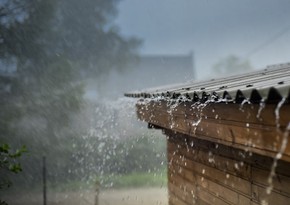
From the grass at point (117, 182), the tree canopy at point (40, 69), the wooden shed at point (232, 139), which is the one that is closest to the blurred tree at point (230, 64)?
the tree canopy at point (40, 69)

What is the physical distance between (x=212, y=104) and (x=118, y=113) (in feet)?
45.2

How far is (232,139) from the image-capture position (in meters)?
1.69

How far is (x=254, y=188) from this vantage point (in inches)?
76.0

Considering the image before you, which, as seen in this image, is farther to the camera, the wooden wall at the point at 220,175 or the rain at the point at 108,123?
the rain at the point at 108,123

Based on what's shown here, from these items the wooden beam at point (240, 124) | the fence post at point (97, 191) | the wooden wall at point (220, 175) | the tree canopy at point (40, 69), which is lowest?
the fence post at point (97, 191)

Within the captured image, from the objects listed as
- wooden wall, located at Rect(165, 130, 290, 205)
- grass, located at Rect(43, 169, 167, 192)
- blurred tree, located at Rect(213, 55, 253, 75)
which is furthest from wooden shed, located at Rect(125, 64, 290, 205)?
blurred tree, located at Rect(213, 55, 253, 75)

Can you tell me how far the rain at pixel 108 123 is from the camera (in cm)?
186

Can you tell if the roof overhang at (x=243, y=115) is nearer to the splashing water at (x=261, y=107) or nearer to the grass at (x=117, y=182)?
the splashing water at (x=261, y=107)

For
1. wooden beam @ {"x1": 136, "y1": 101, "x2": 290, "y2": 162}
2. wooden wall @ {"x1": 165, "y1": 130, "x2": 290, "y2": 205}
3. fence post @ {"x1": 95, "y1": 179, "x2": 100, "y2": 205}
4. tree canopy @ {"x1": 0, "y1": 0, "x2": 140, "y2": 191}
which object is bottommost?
fence post @ {"x1": 95, "y1": 179, "x2": 100, "y2": 205}

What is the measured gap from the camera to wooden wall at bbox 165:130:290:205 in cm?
175

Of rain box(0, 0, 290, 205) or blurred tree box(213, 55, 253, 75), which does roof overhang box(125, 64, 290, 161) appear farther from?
blurred tree box(213, 55, 253, 75)

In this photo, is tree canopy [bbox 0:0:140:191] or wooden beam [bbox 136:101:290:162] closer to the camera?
wooden beam [bbox 136:101:290:162]

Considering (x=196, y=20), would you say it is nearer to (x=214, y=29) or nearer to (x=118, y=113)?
(x=214, y=29)

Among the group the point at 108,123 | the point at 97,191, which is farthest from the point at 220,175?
the point at 108,123
